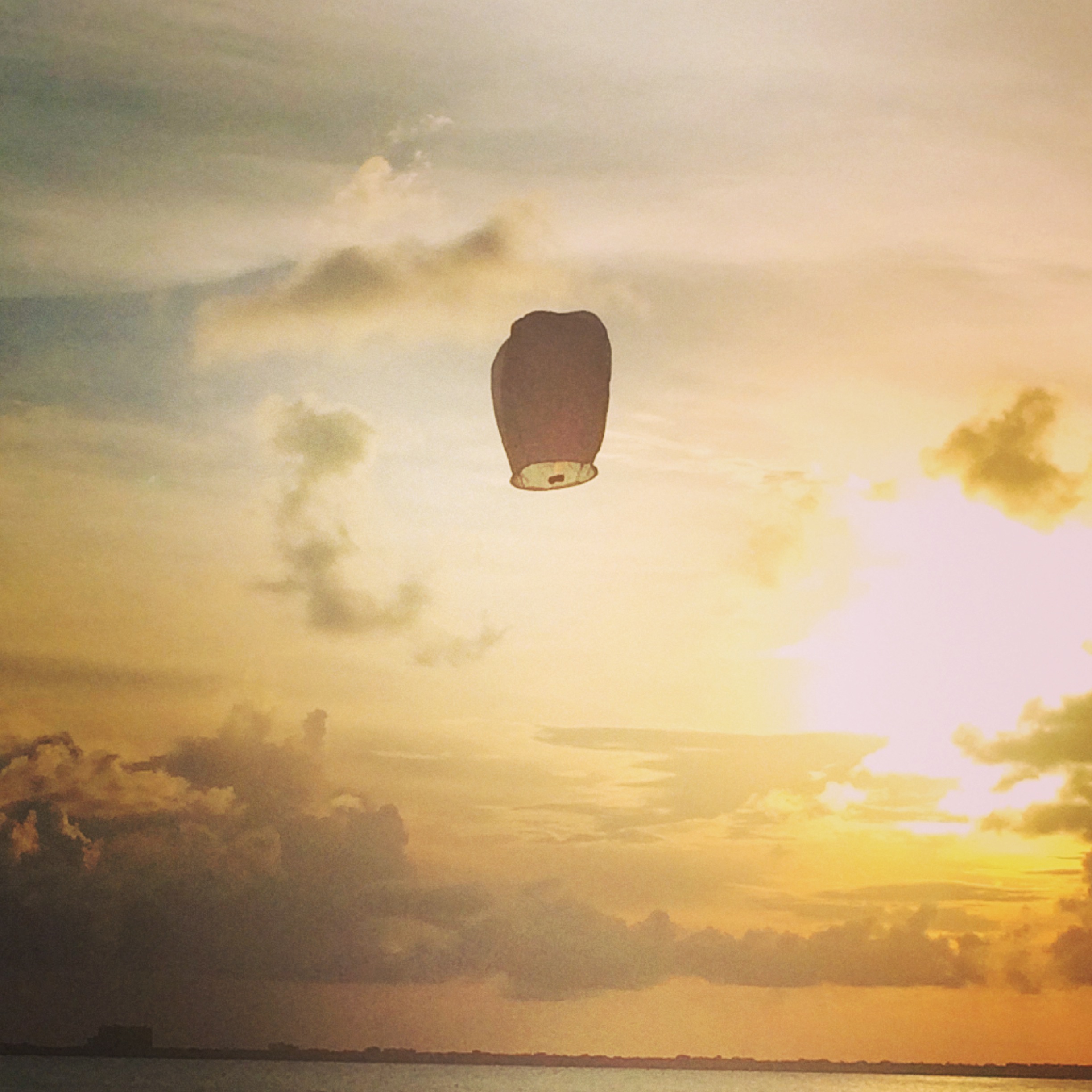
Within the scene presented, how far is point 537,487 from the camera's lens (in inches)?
405

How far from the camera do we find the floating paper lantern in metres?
10.2

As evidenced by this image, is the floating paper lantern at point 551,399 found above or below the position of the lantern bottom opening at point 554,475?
above

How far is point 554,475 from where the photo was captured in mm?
10367

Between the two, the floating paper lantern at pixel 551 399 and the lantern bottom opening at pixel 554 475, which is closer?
the floating paper lantern at pixel 551 399

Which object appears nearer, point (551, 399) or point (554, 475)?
point (551, 399)

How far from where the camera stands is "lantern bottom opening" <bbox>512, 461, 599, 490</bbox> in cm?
1031

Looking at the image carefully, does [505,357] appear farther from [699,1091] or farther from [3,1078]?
[699,1091]

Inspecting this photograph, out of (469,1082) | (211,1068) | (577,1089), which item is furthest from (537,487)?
(211,1068)

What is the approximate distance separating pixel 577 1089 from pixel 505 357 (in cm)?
11273

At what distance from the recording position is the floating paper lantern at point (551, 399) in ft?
33.4

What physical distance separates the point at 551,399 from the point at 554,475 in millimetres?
598

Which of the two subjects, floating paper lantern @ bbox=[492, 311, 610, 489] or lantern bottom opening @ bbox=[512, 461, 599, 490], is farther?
lantern bottom opening @ bbox=[512, 461, 599, 490]

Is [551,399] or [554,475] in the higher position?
[551,399]

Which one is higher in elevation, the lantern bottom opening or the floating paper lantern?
the floating paper lantern
